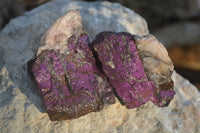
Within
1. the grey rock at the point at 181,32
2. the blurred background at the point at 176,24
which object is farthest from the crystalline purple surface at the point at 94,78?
the grey rock at the point at 181,32

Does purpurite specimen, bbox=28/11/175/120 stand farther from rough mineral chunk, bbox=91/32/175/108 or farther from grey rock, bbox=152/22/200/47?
grey rock, bbox=152/22/200/47

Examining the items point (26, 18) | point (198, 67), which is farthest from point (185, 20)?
point (26, 18)

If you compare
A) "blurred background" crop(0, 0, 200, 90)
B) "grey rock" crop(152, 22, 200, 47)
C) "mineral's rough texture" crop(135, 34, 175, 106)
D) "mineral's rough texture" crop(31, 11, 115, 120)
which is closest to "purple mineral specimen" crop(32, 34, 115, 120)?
"mineral's rough texture" crop(31, 11, 115, 120)

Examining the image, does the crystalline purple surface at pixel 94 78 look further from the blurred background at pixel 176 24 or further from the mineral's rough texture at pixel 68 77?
the blurred background at pixel 176 24

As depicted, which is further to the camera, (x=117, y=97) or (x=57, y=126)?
(x=117, y=97)

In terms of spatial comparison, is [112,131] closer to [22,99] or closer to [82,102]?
[82,102]

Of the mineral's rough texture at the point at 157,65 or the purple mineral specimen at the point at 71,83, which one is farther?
the mineral's rough texture at the point at 157,65

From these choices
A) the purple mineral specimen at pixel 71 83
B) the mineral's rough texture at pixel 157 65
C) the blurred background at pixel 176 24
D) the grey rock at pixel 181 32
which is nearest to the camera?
the purple mineral specimen at pixel 71 83
